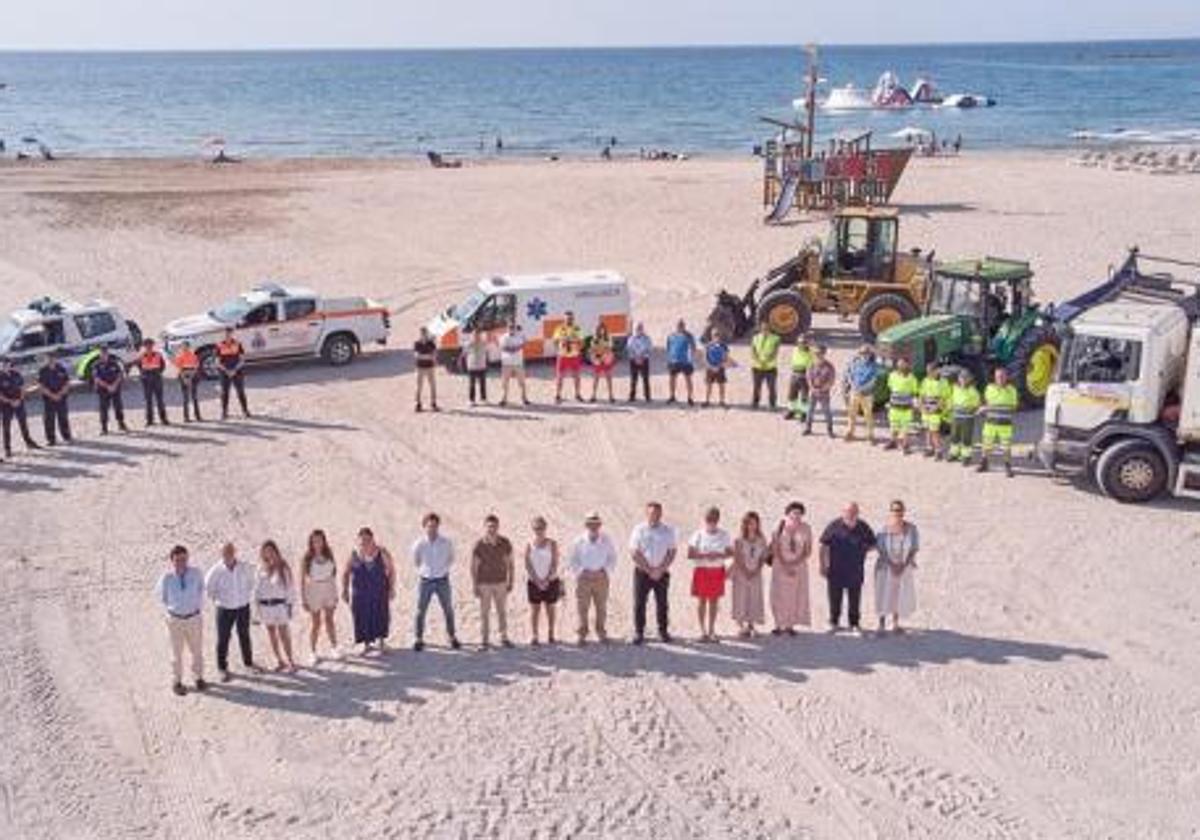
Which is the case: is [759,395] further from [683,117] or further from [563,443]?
[683,117]

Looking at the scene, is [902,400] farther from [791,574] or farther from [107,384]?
[107,384]

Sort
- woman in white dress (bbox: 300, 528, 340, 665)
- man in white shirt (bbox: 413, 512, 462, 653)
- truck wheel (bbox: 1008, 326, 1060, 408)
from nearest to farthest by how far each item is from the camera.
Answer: woman in white dress (bbox: 300, 528, 340, 665)
man in white shirt (bbox: 413, 512, 462, 653)
truck wheel (bbox: 1008, 326, 1060, 408)

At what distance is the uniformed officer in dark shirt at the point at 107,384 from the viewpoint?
59.8 ft

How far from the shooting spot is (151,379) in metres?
18.9

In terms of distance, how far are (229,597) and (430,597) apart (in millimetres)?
1728

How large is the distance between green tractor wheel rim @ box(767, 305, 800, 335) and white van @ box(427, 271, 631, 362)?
2.67 meters

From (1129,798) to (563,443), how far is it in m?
→ 9.68

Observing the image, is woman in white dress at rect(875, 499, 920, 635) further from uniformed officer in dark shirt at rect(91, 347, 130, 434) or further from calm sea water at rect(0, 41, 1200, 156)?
calm sea water at rect(0, 41, 1200, 156)

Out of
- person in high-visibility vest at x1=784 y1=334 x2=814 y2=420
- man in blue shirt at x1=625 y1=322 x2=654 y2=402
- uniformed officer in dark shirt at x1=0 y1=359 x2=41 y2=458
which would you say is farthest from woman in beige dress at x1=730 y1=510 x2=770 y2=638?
uniformed officer in dark shirt at x1=0 y1=359 x2=41 y2=458

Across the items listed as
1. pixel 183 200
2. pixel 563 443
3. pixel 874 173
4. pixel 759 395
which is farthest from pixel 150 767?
pixel 183 200

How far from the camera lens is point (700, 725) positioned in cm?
1079

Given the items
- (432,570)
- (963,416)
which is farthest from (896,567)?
(963,416)

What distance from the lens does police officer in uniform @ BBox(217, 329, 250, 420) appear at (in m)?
18.9

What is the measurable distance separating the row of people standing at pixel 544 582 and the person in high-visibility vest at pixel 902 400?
5543 mm
